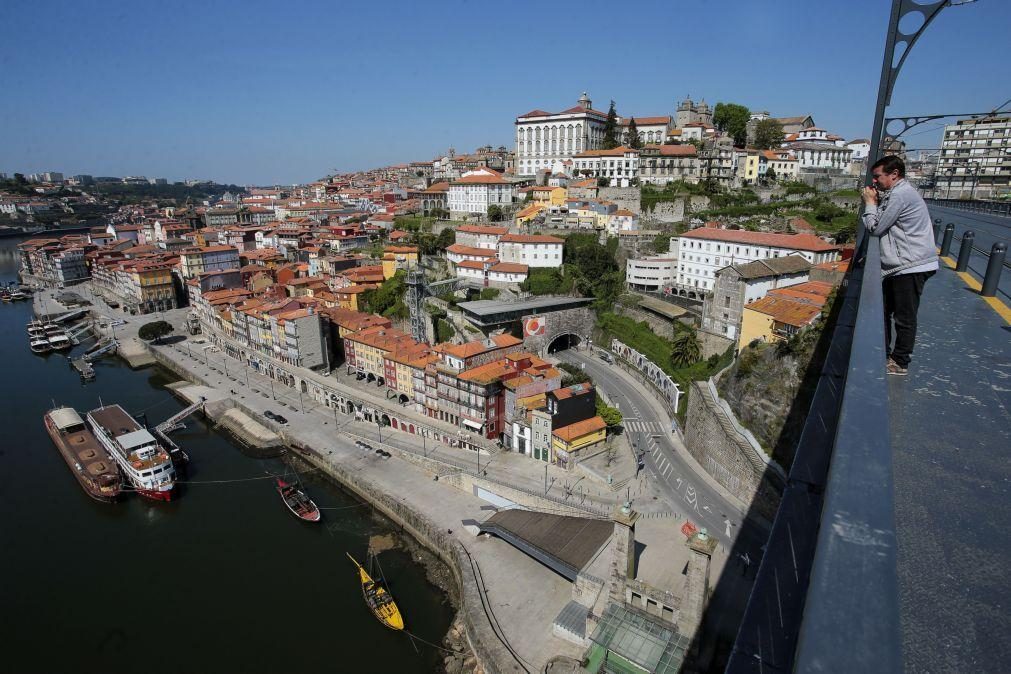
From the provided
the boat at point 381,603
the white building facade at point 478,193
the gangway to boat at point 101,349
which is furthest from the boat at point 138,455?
the white building facade at point 478,193

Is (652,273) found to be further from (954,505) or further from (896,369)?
(954,505)

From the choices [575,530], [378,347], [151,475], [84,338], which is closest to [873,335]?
[575,530]

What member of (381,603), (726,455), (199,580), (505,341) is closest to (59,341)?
(199,580)

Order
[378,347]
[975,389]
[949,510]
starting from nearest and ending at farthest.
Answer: [949,510] → [975,389] → [378,347]

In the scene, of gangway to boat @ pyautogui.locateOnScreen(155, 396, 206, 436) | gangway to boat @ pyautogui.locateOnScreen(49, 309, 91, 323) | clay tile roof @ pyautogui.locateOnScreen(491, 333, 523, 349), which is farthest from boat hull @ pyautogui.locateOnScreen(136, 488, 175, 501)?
gangway to boat @ pyautogui.locateOnScreen(49, 309, 91, 323)

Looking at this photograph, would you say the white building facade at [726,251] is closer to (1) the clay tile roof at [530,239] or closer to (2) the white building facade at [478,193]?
(1) the clay tile roof at [530,239]

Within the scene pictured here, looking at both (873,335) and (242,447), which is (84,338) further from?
(873,335)
